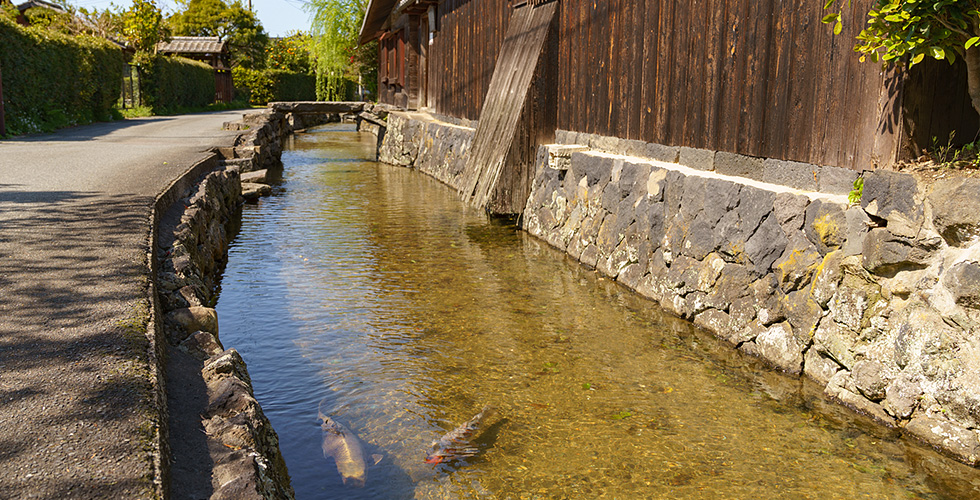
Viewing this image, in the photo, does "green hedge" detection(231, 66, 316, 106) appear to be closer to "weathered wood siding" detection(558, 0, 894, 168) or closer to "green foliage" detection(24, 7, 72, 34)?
"green foliage" detection(24, 7, 72, 34)

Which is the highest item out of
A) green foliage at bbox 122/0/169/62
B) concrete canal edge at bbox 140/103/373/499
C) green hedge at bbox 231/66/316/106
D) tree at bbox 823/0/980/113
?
green foliage at bbox 122/0/169/62

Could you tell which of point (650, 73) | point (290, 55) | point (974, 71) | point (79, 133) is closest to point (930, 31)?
point (974, 71)

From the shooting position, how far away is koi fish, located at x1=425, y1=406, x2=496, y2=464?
12.1ft

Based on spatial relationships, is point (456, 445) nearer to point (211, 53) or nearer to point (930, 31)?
point (930, 31)

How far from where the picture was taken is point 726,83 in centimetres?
568

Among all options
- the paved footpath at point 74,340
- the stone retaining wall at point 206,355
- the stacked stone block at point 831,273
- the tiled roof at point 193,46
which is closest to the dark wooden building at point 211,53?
the tiled roof at point 193,46

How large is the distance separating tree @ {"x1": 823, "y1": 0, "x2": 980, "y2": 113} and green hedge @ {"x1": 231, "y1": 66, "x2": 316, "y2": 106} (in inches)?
1506

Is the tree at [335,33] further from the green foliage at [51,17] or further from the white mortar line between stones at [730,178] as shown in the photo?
the white mortar line between stones at [730,178]

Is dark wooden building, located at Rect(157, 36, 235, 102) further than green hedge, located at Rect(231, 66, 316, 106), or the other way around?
dark wooden building, located at Rect(157, 36, 235, 102)

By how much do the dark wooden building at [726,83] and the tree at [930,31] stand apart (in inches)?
12.4

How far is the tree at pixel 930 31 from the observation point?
3439 mm

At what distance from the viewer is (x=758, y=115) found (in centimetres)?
528

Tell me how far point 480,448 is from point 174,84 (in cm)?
2847

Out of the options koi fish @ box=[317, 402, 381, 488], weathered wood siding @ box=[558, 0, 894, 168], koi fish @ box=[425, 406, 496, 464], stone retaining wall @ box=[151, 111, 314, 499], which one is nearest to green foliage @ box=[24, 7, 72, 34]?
stone retaining wall @ box=[151, 111, 314, 499]
